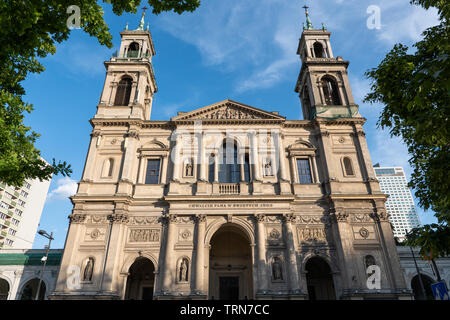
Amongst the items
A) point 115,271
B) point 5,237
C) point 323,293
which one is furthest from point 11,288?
point 5,237

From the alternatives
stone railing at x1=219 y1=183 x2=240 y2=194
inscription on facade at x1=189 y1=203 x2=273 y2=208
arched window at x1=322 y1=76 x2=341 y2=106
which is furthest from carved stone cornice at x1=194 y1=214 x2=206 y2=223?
arched window at x1=322 y1=76 x2=341 y2=106

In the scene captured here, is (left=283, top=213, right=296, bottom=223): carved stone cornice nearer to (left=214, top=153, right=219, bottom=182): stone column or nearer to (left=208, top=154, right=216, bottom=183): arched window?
(left=214, top=153, right=219, bottom=182): stone column

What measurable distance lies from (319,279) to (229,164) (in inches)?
456

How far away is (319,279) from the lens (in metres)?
21.7

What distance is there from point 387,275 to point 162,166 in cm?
1844

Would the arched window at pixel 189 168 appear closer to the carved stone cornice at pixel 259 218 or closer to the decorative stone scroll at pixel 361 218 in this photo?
the carved stone cornice at pixel 259 218

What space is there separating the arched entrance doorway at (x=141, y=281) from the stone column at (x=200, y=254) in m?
4.52

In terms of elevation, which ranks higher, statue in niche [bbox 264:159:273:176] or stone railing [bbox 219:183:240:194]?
statue in niche [bbox 264:159:273:176]

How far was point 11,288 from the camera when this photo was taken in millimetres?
25172

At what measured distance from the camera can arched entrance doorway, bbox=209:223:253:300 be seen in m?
21.1

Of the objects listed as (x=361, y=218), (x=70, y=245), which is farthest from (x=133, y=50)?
(x=361, y=218)

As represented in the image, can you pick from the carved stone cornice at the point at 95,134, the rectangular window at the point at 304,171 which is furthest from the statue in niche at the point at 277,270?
the carved stone cornice at the point at 95,134

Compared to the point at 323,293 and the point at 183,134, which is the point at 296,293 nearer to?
the point at 323,293

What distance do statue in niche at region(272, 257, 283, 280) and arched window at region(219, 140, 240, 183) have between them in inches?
276
